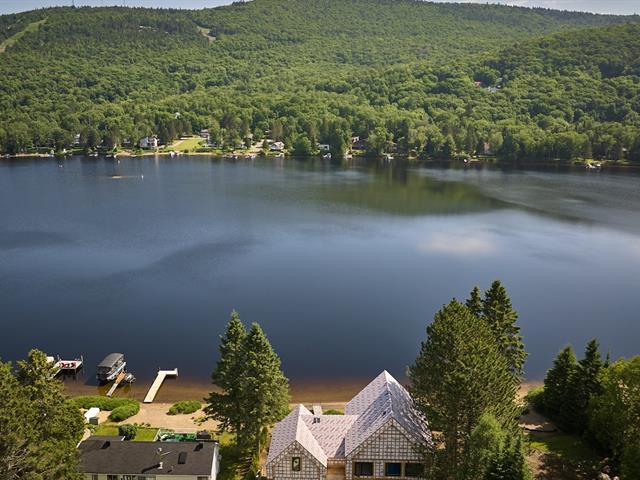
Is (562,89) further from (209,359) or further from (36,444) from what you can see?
(36,444)

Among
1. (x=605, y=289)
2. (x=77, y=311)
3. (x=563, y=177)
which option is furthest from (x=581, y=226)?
(x=77, y=311)

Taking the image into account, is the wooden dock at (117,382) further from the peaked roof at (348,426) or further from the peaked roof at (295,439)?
the peaked roof at (295,439)

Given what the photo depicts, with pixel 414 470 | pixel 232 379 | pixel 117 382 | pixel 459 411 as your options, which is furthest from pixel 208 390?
pixel 459 411

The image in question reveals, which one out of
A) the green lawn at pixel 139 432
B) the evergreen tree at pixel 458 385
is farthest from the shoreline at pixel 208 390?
the evergreen tree at pixel 458 385

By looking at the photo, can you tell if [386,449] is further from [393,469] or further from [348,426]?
[348,426]

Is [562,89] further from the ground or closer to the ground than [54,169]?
further from the ground
